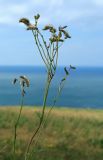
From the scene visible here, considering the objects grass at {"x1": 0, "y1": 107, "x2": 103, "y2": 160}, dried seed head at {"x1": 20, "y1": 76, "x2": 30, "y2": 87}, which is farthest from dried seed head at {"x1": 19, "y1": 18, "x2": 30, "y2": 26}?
grass at {"x1": 0, "y1": 107, "x2": 103, "y2": 160}

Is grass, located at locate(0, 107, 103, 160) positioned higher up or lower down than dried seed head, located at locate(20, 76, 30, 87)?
lower down

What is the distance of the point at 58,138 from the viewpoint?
16.1m

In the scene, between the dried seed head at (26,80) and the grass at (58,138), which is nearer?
the dried seed head at (26,80)

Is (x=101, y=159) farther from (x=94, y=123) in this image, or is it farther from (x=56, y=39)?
(x=56, y=39)

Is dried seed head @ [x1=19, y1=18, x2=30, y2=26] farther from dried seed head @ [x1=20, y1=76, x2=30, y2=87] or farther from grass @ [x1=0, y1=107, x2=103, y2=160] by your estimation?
grass @ [x1=0, y1=107, x2=103, y2=160]

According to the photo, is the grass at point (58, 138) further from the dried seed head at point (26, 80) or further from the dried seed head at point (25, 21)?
the dried seed head at point (25, 21)

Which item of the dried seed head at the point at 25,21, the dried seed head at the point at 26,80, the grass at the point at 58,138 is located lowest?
the grass at the point at 58,138

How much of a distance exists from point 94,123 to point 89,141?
4.46 metres

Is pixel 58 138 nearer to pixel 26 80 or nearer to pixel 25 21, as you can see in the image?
pixel 26 80

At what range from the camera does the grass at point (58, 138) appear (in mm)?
13516

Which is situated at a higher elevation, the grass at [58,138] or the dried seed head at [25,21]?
the dried seed head at [25,21]

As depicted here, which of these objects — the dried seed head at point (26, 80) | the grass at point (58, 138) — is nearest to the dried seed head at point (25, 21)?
the dried seed head at point (26, 80)

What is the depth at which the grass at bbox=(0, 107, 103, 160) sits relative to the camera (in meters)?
13.5

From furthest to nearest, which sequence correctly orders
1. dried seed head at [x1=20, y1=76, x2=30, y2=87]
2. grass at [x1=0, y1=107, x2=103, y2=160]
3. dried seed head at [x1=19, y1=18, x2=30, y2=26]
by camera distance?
grass at [x1=0, y1=107, x2=103, y2=160], dried seed head at [x1=20, y1=76, x2=30, y2=87], dried seed head at [x1=19, y1=18, x2=30, y2=26]
